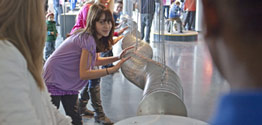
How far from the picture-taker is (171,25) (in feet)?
34.1

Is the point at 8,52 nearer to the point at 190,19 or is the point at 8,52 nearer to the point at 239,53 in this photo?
the point at 239,53

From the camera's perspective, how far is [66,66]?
8.16 ft

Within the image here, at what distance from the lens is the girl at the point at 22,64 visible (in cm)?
92

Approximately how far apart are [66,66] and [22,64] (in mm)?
1513

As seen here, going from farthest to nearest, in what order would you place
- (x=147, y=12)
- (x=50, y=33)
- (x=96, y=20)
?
(x=147, y=12)
(x=50, y=33)
(x=96, y=20)

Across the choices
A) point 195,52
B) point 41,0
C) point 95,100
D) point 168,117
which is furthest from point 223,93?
point 195,52

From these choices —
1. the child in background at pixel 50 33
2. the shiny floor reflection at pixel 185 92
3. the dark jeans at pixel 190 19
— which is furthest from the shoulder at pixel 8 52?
the dark jeans at pixel 190 19

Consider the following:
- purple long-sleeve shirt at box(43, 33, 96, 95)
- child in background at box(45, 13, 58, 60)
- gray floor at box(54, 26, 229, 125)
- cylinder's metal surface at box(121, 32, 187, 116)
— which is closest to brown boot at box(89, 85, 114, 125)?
gray floor at box(54, 26, 229, 125)

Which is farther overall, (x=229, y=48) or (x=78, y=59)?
(x=78, y=59)

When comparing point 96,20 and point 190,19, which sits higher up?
point 96,20

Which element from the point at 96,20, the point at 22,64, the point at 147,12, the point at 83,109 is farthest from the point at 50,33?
the point at 22,64

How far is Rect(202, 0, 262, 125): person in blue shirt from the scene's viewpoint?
254mm

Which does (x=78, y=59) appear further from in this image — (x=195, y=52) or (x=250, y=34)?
(x=195, y=52)

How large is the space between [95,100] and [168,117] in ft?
5.91
